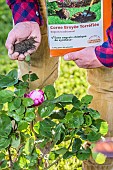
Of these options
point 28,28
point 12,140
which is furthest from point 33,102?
point 28,28

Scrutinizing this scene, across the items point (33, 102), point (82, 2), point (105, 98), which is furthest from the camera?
point (105, 98)

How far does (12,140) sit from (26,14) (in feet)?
2.68

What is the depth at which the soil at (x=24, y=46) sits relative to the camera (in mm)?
2436

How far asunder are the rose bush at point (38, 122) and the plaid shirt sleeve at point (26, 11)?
1.91ft

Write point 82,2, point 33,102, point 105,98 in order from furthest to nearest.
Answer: point 105,98 → point 82,2 → point 33,102

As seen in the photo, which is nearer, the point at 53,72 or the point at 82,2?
the point at 82,2

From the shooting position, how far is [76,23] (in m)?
2.61

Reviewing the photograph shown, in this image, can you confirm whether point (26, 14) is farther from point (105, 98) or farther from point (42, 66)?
point (105, 98)

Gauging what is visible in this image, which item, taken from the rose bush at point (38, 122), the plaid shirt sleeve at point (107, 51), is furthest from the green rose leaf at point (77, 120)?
the plaid shirt sleeve at point (107, 51)

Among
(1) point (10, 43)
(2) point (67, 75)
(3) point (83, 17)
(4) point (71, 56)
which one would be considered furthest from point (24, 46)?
(2) point (67, 75)

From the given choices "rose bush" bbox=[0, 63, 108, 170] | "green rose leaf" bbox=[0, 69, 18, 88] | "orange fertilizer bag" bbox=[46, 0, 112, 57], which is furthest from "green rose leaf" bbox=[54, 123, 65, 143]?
"orange fertilizer bag" bbox=[46, 0, 112, 57]

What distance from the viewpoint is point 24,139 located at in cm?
211

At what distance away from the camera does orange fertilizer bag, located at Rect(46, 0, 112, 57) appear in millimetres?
2568

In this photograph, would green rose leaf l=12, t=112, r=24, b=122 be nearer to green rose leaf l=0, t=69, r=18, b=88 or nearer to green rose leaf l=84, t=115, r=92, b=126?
green rose leaf l=0, t=69, r=18, b=88
